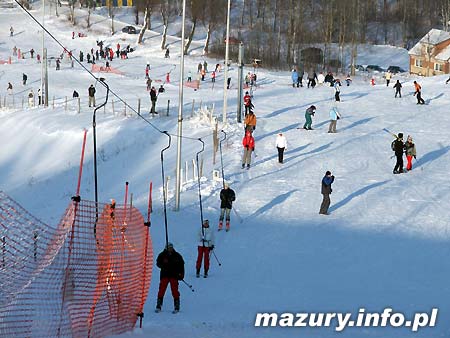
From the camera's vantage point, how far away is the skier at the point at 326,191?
2233 cm

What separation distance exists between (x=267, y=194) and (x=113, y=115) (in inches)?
576

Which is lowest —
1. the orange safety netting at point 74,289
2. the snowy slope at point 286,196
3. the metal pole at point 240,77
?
the snowy slope at point 286,196

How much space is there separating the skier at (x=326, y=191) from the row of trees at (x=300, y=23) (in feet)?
160

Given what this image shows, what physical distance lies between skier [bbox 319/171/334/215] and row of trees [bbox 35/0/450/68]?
48.6 metres

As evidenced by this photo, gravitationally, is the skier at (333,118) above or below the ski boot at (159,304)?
above

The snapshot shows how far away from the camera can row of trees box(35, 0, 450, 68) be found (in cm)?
7744

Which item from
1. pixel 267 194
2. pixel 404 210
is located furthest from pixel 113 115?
pixel 404 210

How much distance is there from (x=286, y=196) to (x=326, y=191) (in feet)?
8.39

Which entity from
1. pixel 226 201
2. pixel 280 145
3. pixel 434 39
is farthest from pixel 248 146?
pixel 434 39

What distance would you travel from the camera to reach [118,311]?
43.1 feet

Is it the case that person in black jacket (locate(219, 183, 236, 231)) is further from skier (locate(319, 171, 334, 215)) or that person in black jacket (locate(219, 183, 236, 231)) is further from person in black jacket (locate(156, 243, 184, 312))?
person in black jacket (locate(156, 243, 184, 312))

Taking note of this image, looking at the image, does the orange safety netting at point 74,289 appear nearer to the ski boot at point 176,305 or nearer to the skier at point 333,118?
the ski boot at point 176,305

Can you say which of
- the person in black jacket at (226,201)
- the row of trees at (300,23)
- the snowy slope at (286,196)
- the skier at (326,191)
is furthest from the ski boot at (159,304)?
the row of trees at (300,23)

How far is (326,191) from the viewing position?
22438mm
